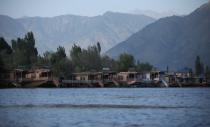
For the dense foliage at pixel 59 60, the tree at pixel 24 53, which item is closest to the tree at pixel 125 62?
the dense foliage at pixel 59 60

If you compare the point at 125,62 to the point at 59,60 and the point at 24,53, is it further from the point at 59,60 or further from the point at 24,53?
the point at 24,53

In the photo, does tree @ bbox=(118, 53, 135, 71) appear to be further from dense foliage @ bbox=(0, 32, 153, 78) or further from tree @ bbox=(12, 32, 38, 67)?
tree @ bbox=(12, 32, 38, 67)

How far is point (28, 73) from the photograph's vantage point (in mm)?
154125

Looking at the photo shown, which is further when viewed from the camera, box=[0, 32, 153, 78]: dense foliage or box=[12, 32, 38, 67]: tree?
box=[12, 32, 38, 67]: tree

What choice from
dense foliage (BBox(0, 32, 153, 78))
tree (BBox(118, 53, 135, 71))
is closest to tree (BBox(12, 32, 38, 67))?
dense foliage (BBox(0, 32, 153, 78))

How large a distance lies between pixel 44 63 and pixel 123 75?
93.1 ft

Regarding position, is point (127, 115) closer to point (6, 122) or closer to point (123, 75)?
point (6, 122)

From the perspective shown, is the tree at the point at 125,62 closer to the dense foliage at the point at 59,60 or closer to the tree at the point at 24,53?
the dense foliage at the point at 59,60

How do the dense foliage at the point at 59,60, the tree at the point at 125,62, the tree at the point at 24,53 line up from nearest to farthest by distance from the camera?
the dense foliage at the point at 59,60
the tree at the point at 24,53
the tree at the point at 125,62

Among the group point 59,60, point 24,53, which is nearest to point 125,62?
point 59,60

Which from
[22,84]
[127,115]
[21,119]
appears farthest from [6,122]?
[22,84]

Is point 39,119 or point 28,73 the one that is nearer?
point 39,119

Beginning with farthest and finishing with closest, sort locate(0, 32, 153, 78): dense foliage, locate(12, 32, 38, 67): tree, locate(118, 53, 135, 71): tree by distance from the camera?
locate(118, 53, 135, 71): tree, locate(12, 32, 38, 67): tree, locate(0, 32, 153, 78): dense foliage

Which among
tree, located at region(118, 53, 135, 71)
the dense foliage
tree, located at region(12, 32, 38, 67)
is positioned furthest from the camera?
tree, located at region(118, 53, 135, 71)
